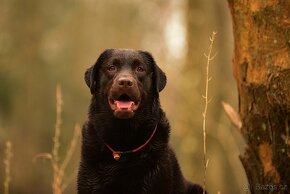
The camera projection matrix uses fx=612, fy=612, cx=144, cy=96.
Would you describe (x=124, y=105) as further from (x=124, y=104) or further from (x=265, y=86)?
(x=265, y=86)

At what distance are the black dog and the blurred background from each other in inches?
209

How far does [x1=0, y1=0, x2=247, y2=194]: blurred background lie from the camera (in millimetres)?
12703

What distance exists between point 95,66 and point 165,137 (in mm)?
1108

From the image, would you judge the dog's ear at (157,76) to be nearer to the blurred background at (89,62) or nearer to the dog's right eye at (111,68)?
the dog's right eye at (111,68)

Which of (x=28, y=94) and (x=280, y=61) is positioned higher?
(x=280, y=61)

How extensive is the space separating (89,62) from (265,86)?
23.7 metres

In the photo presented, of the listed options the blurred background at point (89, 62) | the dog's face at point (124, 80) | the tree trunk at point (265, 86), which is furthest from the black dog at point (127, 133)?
the blurred background at point (89, 62)

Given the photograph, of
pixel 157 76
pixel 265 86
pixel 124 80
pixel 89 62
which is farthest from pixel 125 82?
pixel 89 62

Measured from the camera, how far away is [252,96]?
641 centimetres

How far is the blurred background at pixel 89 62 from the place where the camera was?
1270cm

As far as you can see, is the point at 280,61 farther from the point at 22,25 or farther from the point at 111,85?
the point at 22,25

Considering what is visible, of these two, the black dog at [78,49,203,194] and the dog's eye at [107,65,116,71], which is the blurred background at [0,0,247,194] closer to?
the black dog at [78,49,203,194]

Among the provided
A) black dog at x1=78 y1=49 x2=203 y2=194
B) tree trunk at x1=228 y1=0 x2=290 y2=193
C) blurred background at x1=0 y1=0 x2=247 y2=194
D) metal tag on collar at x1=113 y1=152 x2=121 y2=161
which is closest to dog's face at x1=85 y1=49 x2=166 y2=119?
black dog at x1=78 y1=49 x2=203 y2=194

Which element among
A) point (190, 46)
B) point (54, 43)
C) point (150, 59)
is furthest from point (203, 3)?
point (54, 43)
